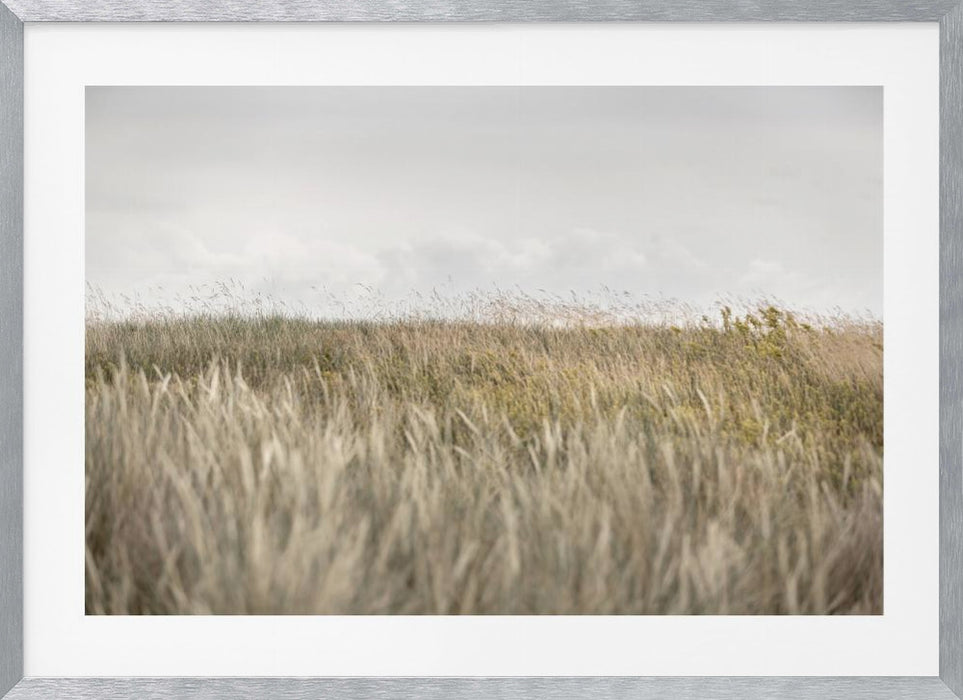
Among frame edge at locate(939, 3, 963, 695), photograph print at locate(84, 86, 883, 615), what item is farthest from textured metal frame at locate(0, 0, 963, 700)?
photograph print at locate(84, 86, 883, 615)

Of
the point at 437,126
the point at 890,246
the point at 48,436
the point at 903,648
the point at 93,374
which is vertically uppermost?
the point at 437,126

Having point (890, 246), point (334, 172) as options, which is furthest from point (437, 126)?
point (890, 246)

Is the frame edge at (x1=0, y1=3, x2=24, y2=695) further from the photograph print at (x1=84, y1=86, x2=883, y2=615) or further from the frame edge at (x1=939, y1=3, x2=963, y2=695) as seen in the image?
the frame edge at (x1=939, y1=3, x2=963, y2=695)

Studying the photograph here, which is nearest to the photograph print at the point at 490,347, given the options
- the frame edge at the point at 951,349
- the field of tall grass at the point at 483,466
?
the field of tall grass at the point at 483,466

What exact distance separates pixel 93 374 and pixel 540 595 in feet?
3.99

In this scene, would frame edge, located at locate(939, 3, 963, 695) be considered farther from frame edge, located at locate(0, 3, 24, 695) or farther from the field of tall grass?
frame edge, located at locate(0, 3, 24, 695)

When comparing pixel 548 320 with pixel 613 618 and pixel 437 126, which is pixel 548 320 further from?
pixel 613 618

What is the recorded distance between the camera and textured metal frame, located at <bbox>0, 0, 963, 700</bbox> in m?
1.66

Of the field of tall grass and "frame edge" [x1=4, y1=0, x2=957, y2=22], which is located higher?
"frame edge" [x1=4, y1=0, x2=957, y2=22]

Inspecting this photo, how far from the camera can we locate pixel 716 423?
5.59ft

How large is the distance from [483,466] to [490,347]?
290 millimetres

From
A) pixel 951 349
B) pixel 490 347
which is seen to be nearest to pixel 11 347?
pixel 490 347

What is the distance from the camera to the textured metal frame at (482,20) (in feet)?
5.43

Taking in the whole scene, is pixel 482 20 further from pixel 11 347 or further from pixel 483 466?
pixel 11 347
